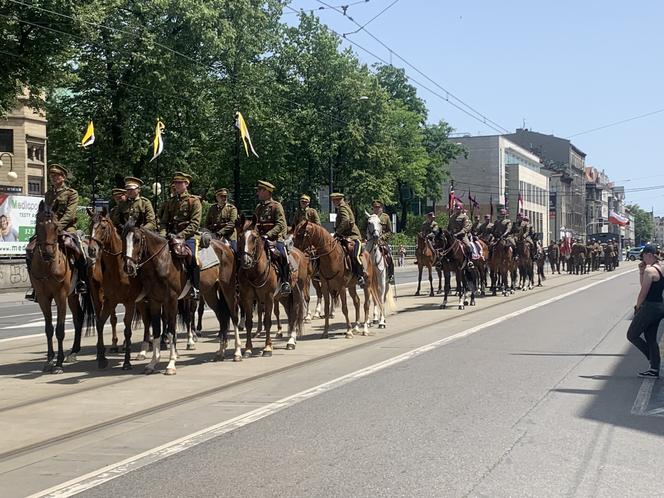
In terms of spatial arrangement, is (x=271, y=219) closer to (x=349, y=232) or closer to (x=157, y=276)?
(x=157, y=276)

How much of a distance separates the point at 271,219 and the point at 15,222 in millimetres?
25331

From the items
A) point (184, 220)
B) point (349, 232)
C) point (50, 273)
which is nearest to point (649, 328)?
point (184, 220)

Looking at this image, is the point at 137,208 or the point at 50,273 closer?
the point at 50,273

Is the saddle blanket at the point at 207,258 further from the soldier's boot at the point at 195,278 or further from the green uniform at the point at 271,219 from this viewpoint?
the green uniform at the point at 271,219

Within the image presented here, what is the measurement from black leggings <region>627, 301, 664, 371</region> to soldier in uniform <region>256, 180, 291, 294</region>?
5.49 metres

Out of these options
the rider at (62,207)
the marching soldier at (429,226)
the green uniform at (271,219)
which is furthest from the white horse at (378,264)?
the rider at (62,207)

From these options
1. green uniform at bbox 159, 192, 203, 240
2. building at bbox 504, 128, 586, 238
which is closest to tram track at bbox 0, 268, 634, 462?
green uniform at bbox 159, 192, 203, 240

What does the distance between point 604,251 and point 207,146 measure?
3296 cm

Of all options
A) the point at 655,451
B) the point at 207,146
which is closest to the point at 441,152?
the point at 207,146

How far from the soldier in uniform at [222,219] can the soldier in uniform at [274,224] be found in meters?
0.55

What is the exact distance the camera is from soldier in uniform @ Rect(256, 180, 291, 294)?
45.6 feet

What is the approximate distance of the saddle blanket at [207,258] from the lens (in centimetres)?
1253

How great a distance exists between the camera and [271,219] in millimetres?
14086

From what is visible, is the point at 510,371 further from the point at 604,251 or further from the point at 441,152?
the point at 441,152
